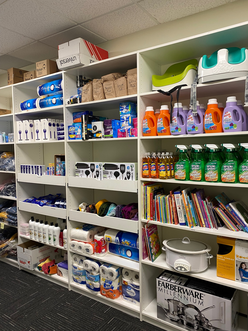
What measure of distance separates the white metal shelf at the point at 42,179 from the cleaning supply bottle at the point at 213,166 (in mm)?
1524

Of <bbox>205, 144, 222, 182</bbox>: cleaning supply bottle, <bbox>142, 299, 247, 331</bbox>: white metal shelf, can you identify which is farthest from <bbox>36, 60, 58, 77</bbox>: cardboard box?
<bbox>142, 299, 247, 331</bbox>: white metal shelf

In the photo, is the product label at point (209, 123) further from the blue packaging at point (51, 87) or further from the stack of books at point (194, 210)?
the blue packaging at point (51, 87)

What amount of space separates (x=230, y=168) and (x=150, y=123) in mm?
728

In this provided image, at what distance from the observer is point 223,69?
5.52 ft

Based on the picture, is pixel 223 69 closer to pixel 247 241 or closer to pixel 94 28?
pixel 247 241

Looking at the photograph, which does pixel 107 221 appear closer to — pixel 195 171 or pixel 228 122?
pixel 195 171

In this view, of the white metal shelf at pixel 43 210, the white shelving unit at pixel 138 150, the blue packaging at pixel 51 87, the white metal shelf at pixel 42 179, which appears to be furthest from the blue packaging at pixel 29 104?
the white metal shelf at pixel 43 210

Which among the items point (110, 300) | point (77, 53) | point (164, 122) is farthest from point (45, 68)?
point (110, 300)

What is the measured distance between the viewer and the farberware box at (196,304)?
1802 mm

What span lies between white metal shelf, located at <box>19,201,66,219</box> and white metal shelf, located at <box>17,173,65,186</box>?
11.2 inches

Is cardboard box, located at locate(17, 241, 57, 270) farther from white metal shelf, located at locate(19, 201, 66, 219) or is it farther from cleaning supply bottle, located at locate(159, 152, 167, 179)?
cleaning supply bottle, located at locate(159, 152, 167, 179)

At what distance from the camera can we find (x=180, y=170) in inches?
75.7

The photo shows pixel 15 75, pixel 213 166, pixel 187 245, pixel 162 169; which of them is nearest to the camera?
pixel 213 166

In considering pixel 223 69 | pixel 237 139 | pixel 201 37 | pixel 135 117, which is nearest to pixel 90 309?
pixel 135 117
